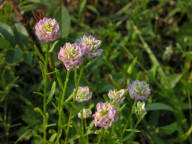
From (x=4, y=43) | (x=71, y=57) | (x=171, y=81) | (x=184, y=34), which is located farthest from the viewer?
(x=184, y=34)

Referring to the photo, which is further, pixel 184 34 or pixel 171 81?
pixel 184 34

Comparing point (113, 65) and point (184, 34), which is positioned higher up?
point (184, 34)

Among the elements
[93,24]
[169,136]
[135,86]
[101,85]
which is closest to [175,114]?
[169,136]

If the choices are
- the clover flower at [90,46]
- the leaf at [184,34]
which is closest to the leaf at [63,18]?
the clover flower at [90,46]

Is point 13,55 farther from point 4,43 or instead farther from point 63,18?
point 63,18

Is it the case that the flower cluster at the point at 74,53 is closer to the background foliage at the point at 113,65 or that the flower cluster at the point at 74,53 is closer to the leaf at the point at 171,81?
the background foliage at the point at 113,65

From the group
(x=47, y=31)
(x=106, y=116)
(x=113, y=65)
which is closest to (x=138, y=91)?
(x=106, y=116)
